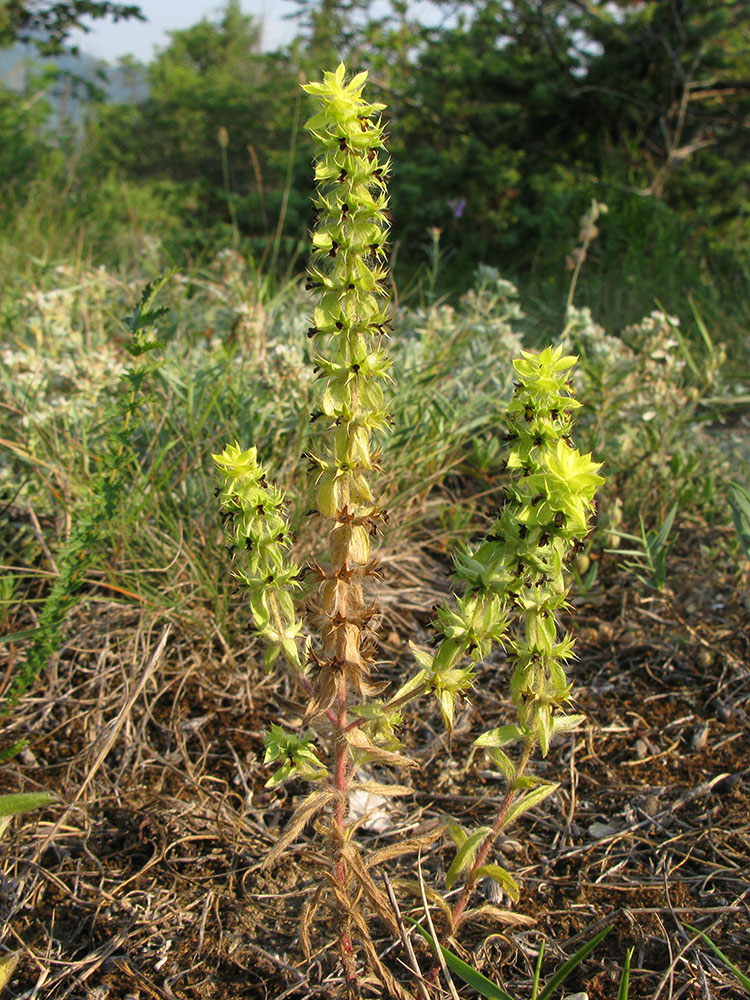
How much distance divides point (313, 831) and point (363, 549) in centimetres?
91

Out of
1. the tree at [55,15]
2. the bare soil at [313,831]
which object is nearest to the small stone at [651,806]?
the bare soil at [313,831]

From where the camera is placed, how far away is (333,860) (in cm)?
139

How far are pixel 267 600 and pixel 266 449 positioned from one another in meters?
1.40

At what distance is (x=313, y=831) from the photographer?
184 centimetres

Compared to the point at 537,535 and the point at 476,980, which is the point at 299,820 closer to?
the point at 476,980

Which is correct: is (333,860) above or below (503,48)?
below

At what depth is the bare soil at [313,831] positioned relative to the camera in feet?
5.01

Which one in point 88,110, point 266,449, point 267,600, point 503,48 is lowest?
point 88,110

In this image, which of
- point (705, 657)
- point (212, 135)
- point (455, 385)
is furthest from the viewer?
point (212, 135)

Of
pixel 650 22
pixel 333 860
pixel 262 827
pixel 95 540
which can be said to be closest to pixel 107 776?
pixel 262 827

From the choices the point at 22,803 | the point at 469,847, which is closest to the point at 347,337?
the point at 469,847

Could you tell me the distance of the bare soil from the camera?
153 centimetres

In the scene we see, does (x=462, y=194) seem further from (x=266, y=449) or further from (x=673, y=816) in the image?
(x=673, y=816)

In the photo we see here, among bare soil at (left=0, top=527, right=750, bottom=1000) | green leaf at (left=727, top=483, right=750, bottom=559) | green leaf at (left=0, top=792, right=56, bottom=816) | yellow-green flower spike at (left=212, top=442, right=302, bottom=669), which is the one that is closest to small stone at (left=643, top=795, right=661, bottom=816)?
bare soil at (left=0, top=527, right=750, bottom=1000)
